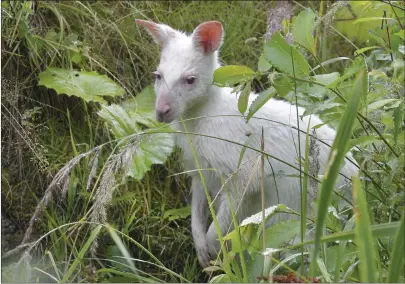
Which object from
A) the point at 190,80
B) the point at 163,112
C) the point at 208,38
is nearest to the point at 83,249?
the point at 163,112

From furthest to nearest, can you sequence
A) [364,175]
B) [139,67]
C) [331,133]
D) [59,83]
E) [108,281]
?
[139,67]
[59,83]
[331,133]
[108,281]
[364,175]

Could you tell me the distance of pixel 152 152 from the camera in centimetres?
401

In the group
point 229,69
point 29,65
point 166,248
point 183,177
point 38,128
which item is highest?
point 229,69

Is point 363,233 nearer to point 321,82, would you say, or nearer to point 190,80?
point 321,82

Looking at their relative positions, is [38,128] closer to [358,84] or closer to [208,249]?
[208,249]

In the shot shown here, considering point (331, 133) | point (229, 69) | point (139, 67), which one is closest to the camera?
point (229, 69)

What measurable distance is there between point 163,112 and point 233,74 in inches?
45.8

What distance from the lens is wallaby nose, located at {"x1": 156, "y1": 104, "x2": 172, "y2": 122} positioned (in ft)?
11.2

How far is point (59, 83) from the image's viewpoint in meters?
4.07

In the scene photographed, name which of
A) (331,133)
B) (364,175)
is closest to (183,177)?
(331,133)

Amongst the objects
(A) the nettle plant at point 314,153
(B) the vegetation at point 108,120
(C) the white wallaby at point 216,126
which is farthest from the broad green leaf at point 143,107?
(A) the nettle plant at point 314,153

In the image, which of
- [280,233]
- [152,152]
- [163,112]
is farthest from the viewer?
[152,152]

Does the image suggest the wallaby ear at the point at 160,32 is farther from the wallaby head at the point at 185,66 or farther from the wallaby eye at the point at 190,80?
the wallaby eye at the point at 190,80

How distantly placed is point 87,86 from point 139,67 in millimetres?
503
